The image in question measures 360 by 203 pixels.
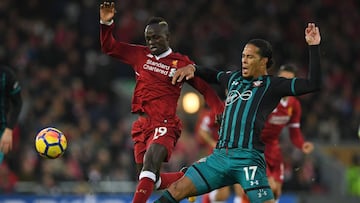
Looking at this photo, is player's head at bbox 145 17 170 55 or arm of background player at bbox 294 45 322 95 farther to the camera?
player's head at bbox 145 17 170 55

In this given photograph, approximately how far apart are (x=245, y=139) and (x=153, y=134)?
1246 millimetres

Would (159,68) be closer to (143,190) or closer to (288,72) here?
(143,190)

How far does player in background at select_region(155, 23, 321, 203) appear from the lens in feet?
27.4

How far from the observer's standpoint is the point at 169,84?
9469 millimetres

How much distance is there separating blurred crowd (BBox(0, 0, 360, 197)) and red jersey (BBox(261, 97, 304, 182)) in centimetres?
469

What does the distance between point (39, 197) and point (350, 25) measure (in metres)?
11.7

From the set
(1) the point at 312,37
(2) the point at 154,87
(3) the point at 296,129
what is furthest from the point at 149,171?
(3) the point at 296,129

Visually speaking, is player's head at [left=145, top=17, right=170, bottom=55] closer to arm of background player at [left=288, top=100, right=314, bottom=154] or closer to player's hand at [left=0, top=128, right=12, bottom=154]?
player's hand at [left=0, top=128, right=12, bottom=154]

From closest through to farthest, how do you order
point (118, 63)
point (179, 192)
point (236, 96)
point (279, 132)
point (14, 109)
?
point (179, 192), point (236, 96), point (14, 109), point (279, 132), point (118, 63)

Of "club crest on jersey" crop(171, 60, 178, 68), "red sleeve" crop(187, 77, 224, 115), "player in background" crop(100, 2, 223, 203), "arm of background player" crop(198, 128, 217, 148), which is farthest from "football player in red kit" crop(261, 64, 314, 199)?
"club crest on jersey" crop(171, 60, 178, 68)

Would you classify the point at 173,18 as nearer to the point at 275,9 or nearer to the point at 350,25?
the point at 275,9

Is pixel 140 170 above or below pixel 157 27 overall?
below

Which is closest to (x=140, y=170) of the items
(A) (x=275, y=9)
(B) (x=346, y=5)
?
(A) (x=275, y=9)

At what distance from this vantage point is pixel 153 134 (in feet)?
30.6
